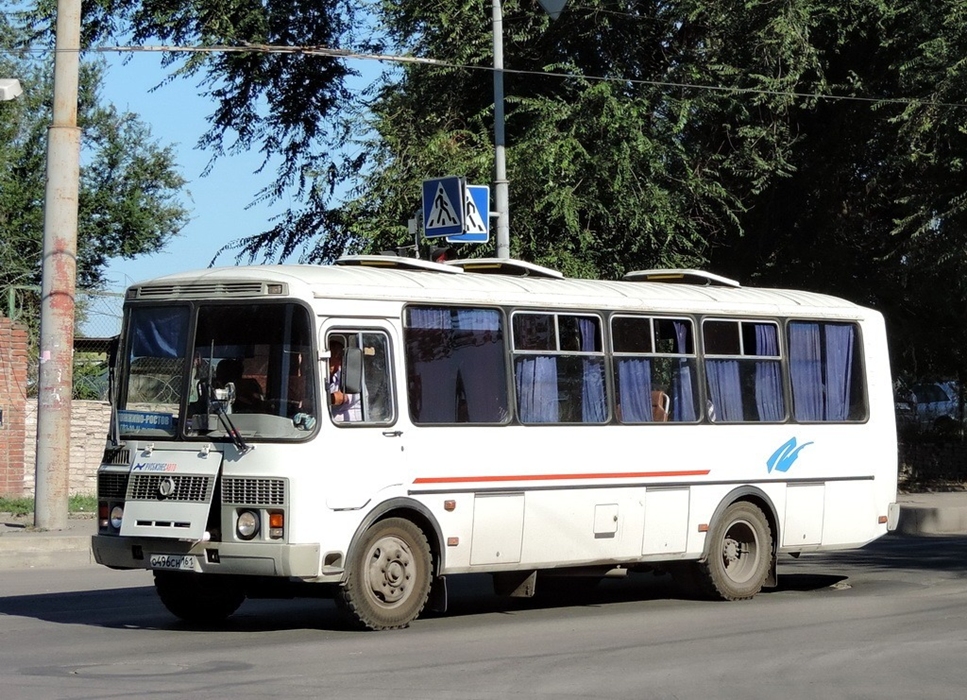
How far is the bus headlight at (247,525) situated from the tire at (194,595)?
1.13 meters

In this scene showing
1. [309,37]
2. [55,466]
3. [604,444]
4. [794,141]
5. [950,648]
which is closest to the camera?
[950,648]

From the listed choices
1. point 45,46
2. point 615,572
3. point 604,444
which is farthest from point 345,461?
Answer: point 45,46

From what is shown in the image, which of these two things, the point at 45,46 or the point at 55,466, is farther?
the point at 45,46

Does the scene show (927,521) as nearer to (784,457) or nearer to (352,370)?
(784,457)

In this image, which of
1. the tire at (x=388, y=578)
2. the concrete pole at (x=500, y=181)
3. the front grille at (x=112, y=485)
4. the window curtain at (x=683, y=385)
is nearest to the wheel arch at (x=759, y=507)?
the window curtain at (x=683, y=385)

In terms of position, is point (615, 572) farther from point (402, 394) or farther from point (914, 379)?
point (914, 379)

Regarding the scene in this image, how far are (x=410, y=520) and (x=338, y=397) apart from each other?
1.15m

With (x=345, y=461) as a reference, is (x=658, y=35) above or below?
above

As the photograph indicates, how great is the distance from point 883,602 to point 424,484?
457 cm

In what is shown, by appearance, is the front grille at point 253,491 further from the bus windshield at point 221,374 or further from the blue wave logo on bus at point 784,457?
the blue wave logo on bus at point 784,457

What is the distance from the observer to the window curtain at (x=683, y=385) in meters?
14.3

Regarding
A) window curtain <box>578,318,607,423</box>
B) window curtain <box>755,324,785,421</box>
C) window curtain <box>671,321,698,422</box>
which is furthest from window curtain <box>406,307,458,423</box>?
window curtain <box>755,324,785,421</box>

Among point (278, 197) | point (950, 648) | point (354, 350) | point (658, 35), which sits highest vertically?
point (658, 35)

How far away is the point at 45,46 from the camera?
30.8 metres
